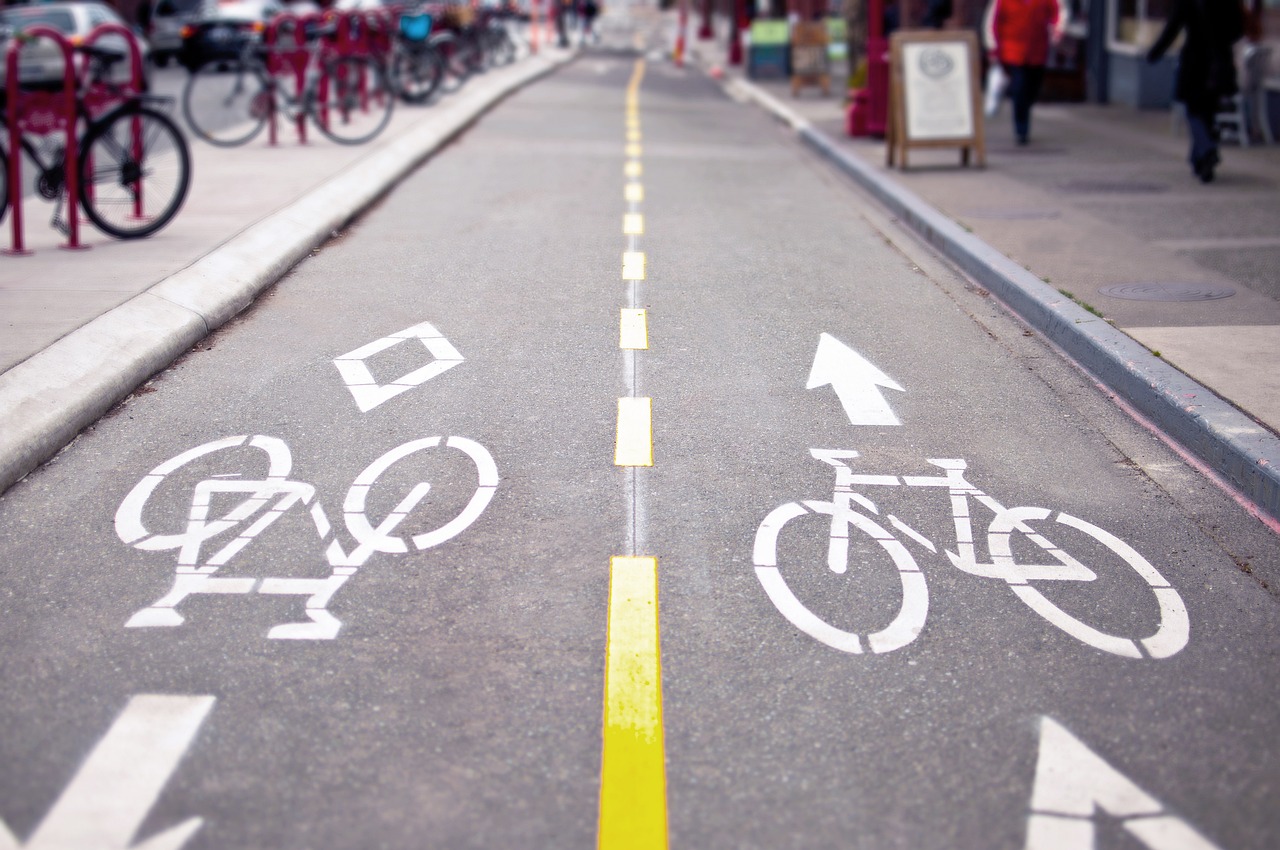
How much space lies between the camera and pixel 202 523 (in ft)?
16.5

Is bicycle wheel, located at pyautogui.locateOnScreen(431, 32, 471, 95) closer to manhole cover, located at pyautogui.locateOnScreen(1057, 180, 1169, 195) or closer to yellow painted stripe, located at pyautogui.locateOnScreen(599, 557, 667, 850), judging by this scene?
manhole cover, located at pyautogui.locateOnScreen(1057, 180, 1169, 195)

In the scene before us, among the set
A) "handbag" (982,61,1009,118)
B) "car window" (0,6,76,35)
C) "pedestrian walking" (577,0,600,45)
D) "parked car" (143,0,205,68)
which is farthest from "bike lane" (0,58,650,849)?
"pedestrian walking" (577,0,600,45)

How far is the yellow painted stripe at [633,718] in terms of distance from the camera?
3211 millimetres

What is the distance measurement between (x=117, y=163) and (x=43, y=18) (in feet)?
57.0

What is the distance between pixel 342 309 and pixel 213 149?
799 cm

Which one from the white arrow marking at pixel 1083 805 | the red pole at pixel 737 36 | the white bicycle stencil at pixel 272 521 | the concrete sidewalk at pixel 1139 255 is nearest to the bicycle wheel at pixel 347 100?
the concrete sidewalk at pixel 1139 255

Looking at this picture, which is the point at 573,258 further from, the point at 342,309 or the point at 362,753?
the point at 362,753

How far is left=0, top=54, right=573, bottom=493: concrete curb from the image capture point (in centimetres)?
586

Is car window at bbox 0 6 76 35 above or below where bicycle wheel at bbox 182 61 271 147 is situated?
above

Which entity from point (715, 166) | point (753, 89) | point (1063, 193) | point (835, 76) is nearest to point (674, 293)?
point (1063, 193)

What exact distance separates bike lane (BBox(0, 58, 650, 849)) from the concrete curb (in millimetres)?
108

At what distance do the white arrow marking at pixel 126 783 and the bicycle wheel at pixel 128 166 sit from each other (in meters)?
6.61

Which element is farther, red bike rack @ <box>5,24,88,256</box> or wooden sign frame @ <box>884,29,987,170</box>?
wooden sign frame @ <box>884,29,987,170</box>

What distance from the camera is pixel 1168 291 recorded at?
863 cm
